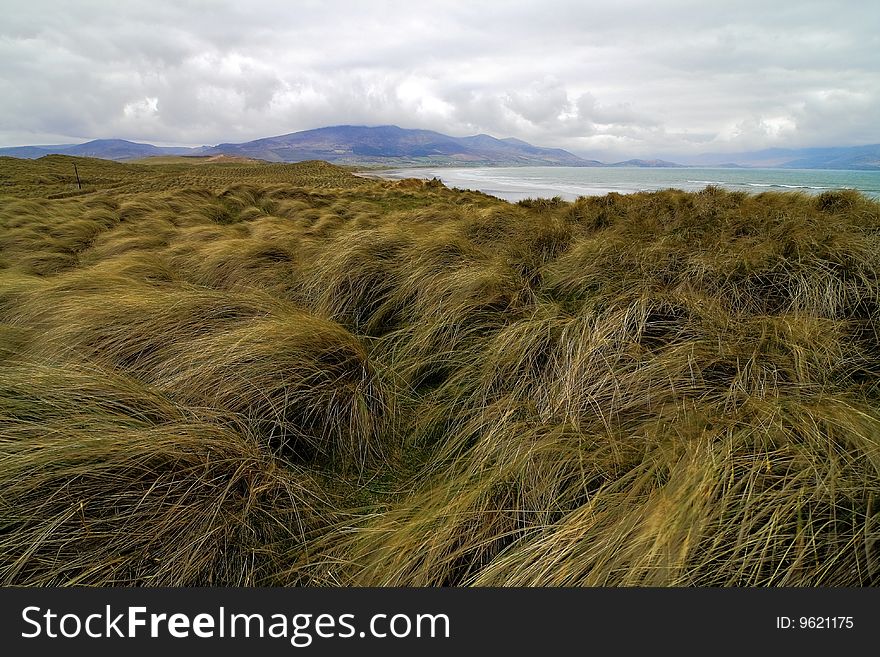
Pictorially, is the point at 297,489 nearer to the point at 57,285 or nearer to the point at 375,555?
the point at 375,555

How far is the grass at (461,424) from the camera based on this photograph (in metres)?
1.37

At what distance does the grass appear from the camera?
53.9 inches

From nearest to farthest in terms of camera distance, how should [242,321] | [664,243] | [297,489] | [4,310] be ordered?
[297,489] < [242,321] < [4,310] < [664,243]

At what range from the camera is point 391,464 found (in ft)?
7.65

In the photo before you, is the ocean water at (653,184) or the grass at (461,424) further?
the ocean water at (653,184)

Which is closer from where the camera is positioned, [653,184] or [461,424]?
[461,424]

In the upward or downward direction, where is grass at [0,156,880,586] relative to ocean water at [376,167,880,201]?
downward

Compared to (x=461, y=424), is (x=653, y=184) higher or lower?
higher

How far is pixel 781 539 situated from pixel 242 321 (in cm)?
308

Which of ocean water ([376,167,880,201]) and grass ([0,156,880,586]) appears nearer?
grass ([0,156,880,586])

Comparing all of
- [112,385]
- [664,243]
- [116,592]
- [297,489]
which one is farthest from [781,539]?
[664,243]

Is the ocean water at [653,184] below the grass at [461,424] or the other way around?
the other way around

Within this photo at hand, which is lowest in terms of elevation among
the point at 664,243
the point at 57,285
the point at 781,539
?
the point at 781,539

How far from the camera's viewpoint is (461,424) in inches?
95.7
